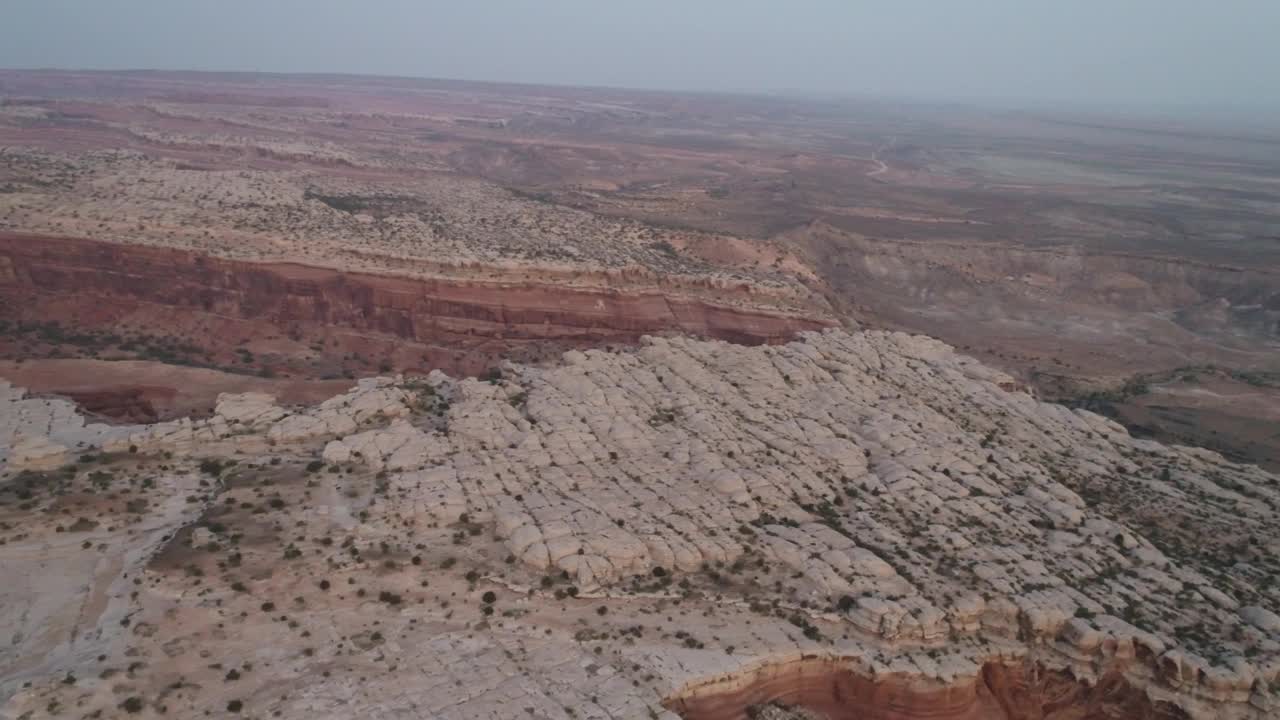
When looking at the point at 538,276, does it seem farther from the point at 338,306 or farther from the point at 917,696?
the point at 917,696

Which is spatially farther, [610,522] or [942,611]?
→ [610,522]

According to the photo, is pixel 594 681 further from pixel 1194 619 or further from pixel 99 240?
pixel 99 240

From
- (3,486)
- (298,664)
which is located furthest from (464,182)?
(298,664)

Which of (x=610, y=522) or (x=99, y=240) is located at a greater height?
(x=99, y=240)

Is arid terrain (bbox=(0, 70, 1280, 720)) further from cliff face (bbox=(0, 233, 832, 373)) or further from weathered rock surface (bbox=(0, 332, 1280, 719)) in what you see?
cliff face (bbox=(0, 233, 832, 373))

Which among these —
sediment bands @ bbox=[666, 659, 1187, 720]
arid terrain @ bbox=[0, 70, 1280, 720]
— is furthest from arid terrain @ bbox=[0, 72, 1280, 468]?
sediment bands @ bbox=[666, 659, 1187, 720]

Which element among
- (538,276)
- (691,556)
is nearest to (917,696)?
(691,556)
